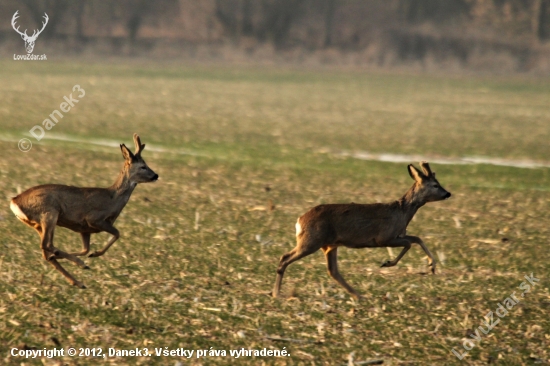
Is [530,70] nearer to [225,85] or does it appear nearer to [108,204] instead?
[225,85]

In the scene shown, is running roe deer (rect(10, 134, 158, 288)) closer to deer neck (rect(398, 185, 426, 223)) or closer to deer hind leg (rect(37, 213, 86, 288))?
deer hind leg (rect(37, 213, 86, 288))

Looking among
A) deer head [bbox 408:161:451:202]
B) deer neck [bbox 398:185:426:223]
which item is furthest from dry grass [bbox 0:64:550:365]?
deer head [bbox 408:161:451:202]

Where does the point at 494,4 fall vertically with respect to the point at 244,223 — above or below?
above

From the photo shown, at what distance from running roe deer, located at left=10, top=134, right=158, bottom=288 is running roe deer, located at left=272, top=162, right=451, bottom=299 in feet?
5.41

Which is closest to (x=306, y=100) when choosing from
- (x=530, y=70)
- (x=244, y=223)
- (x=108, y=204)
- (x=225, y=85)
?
(x=225, y=85)

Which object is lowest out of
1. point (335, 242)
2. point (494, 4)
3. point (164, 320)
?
point (164, 320)

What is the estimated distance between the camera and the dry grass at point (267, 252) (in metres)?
7.90

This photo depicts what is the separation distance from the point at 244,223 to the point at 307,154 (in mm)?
7936

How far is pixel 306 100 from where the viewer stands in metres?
36.1

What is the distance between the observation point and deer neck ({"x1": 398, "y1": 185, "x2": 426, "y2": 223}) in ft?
30.7

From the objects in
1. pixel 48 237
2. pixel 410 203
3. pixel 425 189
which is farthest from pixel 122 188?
pixel 425 189

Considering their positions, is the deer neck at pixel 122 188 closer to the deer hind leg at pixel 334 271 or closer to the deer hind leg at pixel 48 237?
the deer hind leg at pixel 48 237

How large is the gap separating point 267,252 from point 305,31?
66.1 m

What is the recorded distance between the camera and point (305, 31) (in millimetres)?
75812
